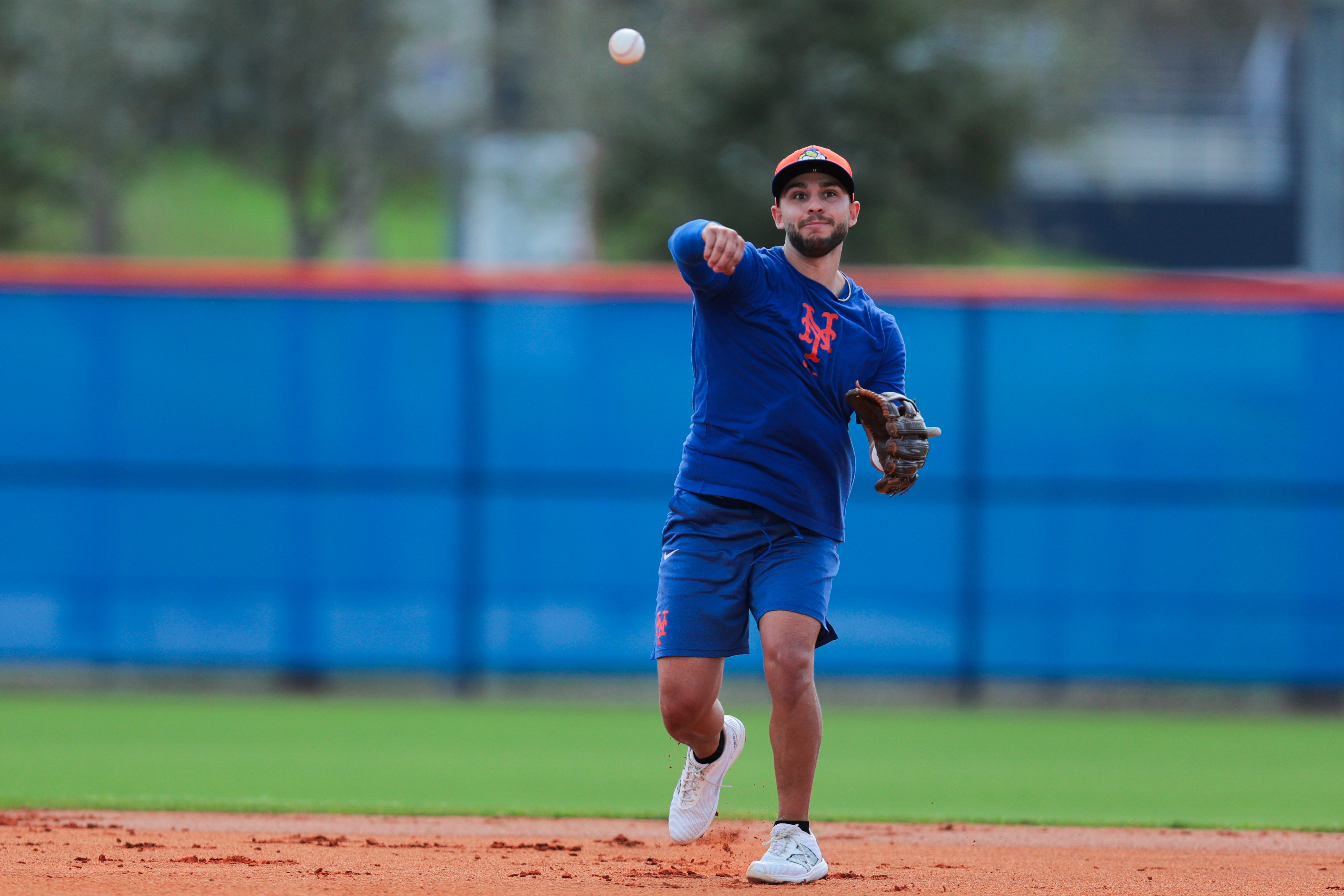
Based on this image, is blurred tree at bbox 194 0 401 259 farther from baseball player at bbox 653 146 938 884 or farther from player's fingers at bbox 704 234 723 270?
player's fingers at bbox 704 234 723 270

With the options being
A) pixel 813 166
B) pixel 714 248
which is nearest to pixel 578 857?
pixel 714 248

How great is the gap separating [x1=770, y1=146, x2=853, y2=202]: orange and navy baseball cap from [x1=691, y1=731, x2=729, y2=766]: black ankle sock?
67.5 inches

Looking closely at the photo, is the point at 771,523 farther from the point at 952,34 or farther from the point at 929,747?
the point at 952,34

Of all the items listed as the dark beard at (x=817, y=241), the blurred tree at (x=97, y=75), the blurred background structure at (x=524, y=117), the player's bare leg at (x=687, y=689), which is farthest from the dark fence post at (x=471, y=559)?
the blurred tree at (x=97, y=75)

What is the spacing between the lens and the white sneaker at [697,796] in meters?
4.93

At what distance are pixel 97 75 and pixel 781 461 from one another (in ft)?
48.4

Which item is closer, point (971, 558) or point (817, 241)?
point (817, 241)

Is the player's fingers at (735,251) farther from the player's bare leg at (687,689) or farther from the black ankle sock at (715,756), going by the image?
the black ankle sock at (715,756)

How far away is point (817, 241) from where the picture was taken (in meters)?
4.62

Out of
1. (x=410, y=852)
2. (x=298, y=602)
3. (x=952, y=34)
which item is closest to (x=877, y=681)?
(x=298, y=602)

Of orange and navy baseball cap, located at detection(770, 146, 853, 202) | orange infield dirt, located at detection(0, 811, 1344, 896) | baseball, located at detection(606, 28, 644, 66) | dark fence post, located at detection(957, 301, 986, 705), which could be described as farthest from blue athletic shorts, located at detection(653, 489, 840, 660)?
dark fence post, located at detection(957, 301, 986, 705)

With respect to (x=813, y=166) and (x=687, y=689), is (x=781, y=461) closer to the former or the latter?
(x=687, y=689)

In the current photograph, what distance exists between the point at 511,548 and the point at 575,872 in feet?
16.2

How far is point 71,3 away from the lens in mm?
16938
